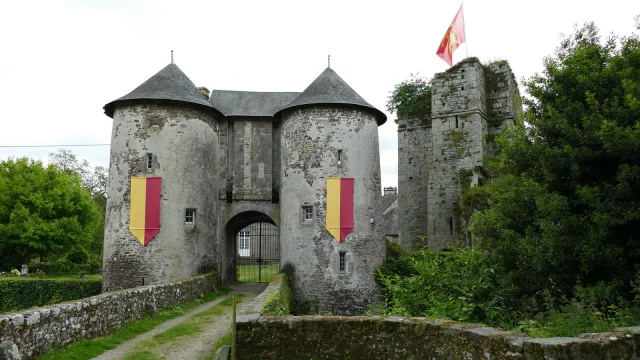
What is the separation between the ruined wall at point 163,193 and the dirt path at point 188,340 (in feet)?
15.3

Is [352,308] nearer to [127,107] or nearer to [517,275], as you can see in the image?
[517,275]

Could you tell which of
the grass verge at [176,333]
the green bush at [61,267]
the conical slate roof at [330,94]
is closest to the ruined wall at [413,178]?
the conical slate roof at [330,94]

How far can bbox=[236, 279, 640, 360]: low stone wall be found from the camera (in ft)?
17.1

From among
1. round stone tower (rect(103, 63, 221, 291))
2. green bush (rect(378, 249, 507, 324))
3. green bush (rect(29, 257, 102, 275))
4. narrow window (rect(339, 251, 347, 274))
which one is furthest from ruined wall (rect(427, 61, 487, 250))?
green bush (rect(29, 257, 102, 275))

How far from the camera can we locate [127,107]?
1909cm

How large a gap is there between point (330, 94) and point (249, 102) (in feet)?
15.6

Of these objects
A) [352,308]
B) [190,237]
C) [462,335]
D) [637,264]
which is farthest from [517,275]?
[190,237]

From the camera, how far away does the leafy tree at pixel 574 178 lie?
27.1 feet

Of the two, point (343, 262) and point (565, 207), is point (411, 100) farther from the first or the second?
point (565, 207)

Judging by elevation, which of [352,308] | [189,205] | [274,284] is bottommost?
[352,308]

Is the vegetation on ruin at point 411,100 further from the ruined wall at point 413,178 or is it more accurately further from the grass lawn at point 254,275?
the grass lawn at point 254,275

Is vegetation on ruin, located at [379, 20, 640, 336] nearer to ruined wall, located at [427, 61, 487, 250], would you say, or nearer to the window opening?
ruined wall, located at [427, 61, 487, 250]

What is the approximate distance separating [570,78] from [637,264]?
3852 mm

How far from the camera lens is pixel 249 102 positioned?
22766 millimetres
